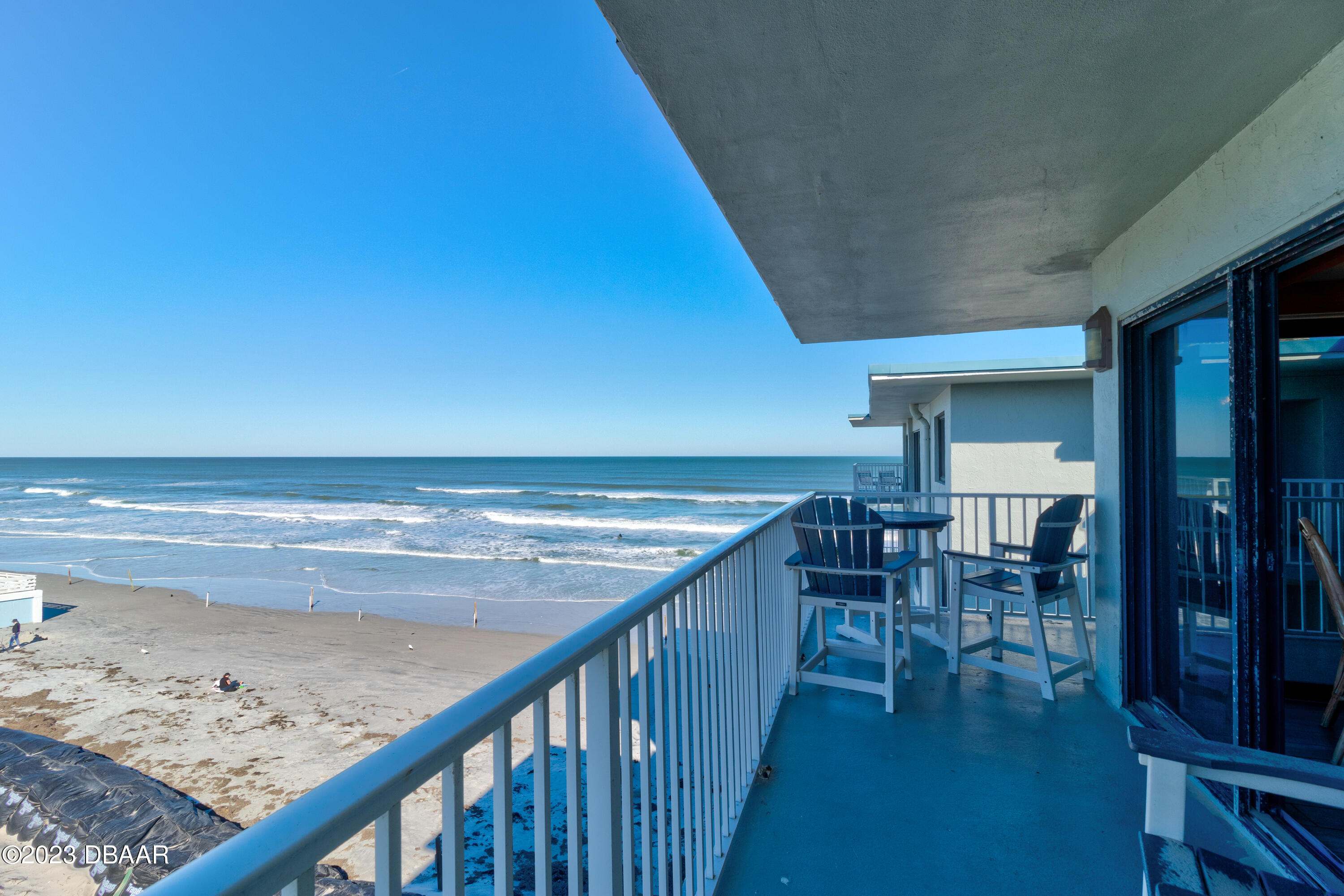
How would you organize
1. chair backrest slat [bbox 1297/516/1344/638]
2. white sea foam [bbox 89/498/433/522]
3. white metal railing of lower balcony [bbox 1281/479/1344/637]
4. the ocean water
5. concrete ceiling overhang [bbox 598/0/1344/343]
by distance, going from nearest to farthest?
concrete ceiling overhang [bbox 598/0/1344/343]
chair backrest slat [bbox 1297/516/1344/638]
white metal railing of lower balcony [bbox 1281/479/1344/637]
the ocean water
white sea foam [bbox 89/498/433/522]

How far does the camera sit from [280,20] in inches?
391

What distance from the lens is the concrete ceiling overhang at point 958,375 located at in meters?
6.21

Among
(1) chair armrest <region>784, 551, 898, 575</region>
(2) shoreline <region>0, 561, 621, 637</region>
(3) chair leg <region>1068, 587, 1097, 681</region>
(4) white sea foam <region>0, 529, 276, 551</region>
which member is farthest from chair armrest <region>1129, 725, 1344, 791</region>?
(4) white sea foam <region>0, 529, 276, 551</region>

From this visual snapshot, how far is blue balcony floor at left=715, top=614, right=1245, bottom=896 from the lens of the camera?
1865mm

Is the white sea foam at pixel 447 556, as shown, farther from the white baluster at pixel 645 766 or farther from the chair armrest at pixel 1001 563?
the white baluster at pixel 645 766

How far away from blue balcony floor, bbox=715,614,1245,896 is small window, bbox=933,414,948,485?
16.5 ft

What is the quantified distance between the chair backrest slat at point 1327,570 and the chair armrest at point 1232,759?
1079 millimetres

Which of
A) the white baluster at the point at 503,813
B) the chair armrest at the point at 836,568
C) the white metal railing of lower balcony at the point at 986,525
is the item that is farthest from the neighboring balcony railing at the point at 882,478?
the white baluster at the point at 503,813

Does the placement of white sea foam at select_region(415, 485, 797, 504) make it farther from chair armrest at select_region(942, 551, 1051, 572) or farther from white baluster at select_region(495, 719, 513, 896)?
white baluster at select_region(495, 719, 513, 896)

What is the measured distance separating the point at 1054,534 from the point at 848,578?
118 centimetres

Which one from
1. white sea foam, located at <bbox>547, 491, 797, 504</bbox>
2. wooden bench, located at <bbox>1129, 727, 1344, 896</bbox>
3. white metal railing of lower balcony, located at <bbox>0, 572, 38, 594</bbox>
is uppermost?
wooden bench, located at <bbox>1129, 727, 1344, 896</bbox>

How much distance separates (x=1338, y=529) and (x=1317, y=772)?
3.46 m

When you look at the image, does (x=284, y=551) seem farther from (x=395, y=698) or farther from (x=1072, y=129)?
(x=1072, y=129)

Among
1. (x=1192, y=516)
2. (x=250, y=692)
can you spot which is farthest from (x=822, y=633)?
(x=250, y=692)
